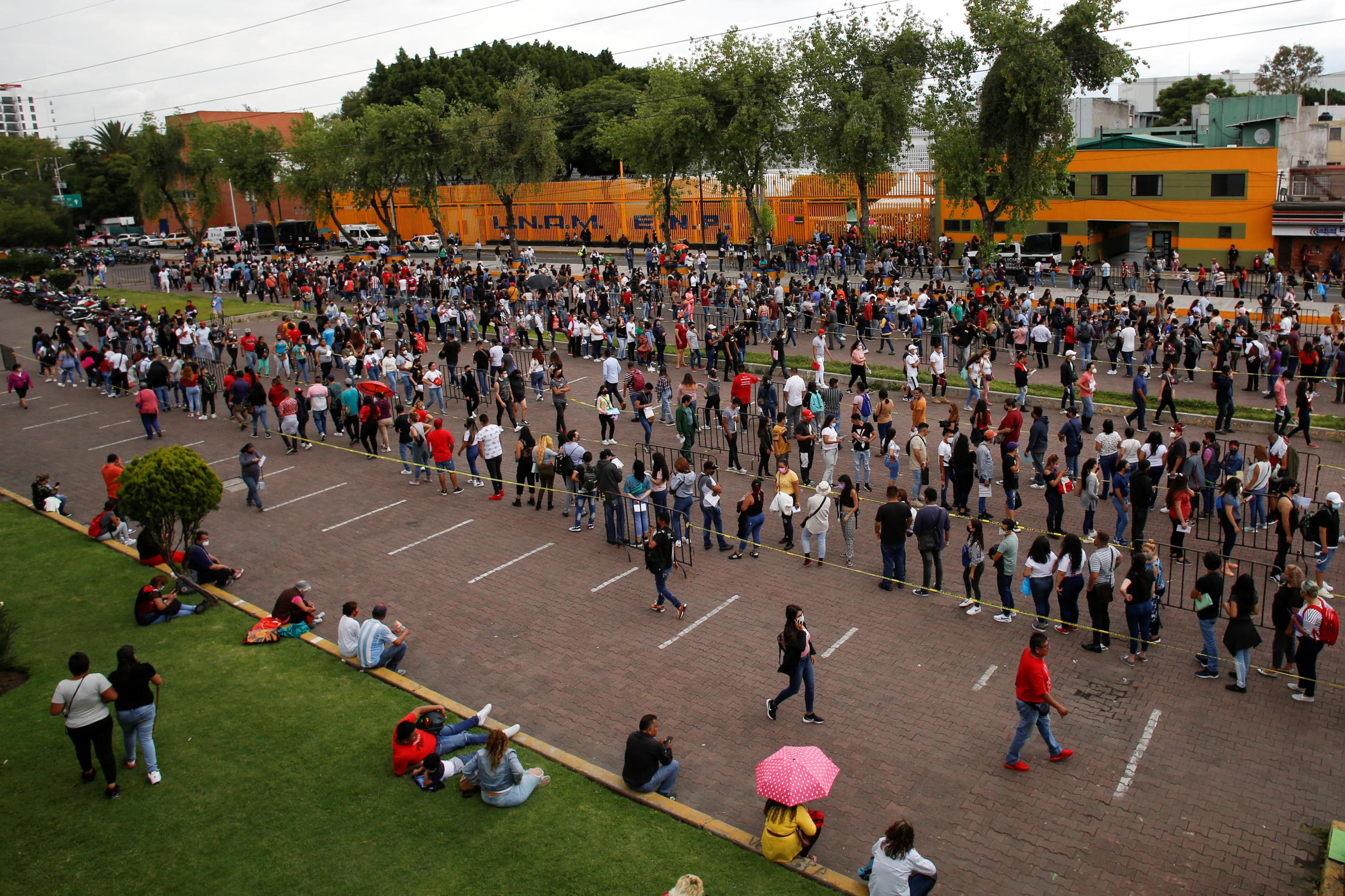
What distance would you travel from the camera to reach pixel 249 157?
61.9 meters

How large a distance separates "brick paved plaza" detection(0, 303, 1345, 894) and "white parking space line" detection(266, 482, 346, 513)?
11 cm

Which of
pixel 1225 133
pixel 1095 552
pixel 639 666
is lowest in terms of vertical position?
pixel 639 666

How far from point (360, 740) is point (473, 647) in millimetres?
2342

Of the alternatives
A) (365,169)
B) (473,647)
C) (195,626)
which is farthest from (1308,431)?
(365,169)

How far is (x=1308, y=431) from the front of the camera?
18.3 metres

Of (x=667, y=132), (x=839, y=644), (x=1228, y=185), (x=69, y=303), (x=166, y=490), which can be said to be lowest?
(x=839, y=644)

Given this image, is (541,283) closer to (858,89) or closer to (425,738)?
(858,89)

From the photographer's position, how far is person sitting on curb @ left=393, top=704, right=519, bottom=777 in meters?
9.34

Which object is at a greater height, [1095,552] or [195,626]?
[1095,552]

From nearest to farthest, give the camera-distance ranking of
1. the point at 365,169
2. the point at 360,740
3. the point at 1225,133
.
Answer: the point at 360,740 → the point at 1225,133 → the point at 365,169

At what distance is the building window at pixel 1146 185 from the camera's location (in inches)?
1665

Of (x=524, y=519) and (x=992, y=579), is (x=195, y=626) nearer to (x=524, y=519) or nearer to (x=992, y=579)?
(x=524, y=519)

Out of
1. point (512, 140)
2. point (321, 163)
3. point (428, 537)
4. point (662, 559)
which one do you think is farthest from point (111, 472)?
point (321, 163)

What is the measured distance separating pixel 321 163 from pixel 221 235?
17.7 metres
